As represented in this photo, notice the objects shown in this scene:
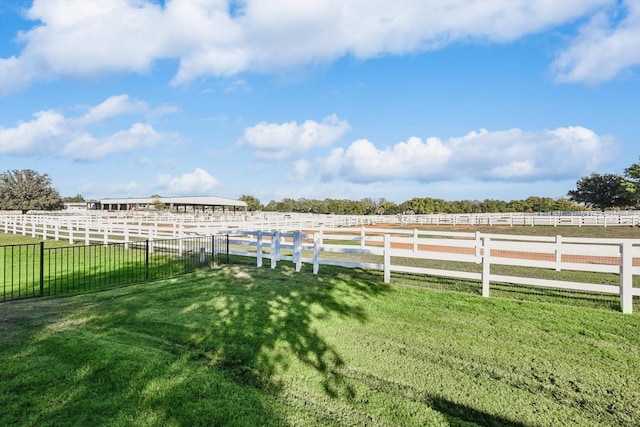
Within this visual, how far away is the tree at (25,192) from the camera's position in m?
45.7

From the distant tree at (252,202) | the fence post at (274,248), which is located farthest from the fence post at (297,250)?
the distant tree at (252,202)

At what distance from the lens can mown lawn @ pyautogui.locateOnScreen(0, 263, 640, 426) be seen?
3359 mm

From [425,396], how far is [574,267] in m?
5.19

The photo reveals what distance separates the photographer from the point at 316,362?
14.4 ft

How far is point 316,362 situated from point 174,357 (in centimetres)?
170

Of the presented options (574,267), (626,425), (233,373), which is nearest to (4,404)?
(233,373)

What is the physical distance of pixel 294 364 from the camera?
4.31m

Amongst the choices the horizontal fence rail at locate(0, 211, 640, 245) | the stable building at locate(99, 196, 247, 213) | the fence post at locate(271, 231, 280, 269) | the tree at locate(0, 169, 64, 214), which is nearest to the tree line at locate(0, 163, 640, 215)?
the tree at locate(0, 169, 64, 214)

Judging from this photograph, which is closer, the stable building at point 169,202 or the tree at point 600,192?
the tree at point 600,192

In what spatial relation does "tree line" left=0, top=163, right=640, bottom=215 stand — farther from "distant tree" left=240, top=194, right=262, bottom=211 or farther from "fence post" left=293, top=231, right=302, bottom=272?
"fence post" left=293, top=231, right=302, bottom=272

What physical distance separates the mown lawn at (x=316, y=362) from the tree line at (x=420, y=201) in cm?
5053

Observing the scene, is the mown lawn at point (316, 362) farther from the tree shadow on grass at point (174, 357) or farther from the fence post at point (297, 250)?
the fence post at point (297, 250)

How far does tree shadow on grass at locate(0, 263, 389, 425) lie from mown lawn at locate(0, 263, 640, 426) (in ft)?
0.06

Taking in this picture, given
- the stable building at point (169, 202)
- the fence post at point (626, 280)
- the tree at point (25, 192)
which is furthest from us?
the stable building at point (169, 202)
